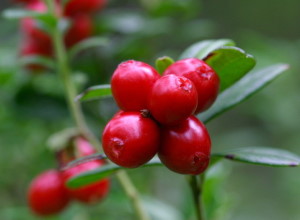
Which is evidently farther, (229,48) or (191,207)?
(191,207)

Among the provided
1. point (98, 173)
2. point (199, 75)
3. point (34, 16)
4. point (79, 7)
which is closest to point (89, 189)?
point (98, 173)

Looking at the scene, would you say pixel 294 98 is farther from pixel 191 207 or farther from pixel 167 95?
pixel 167 95

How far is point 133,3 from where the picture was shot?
7.16 feet

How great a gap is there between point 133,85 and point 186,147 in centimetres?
12

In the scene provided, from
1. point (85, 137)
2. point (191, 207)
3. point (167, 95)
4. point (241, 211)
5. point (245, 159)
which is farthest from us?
point (241, 211)

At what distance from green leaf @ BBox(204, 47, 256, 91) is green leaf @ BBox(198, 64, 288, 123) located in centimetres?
5

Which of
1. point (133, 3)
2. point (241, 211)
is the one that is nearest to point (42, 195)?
point (133, 3)

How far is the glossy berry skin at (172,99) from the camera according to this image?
26.5 inches

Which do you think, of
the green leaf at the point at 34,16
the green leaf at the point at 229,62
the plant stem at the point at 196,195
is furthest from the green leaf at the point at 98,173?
the green leaf at the point at 34,16

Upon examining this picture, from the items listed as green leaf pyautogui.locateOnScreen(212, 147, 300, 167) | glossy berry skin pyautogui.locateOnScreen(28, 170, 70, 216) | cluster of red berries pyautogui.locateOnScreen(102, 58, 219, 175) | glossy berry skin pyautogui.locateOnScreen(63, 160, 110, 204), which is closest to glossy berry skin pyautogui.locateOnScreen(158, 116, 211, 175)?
cluster of red berries pyautogui.locateOnScreen(102, 58, 219, 175)

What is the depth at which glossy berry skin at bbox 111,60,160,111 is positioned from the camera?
71 centimetres

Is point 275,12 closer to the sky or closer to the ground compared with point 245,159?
closer to the ground

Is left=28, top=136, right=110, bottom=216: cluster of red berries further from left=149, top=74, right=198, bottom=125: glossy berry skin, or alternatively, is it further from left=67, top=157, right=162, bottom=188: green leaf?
left=149, top=74, right=198, bottom=125: glossy berry skin

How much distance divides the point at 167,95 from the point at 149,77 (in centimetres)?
6
